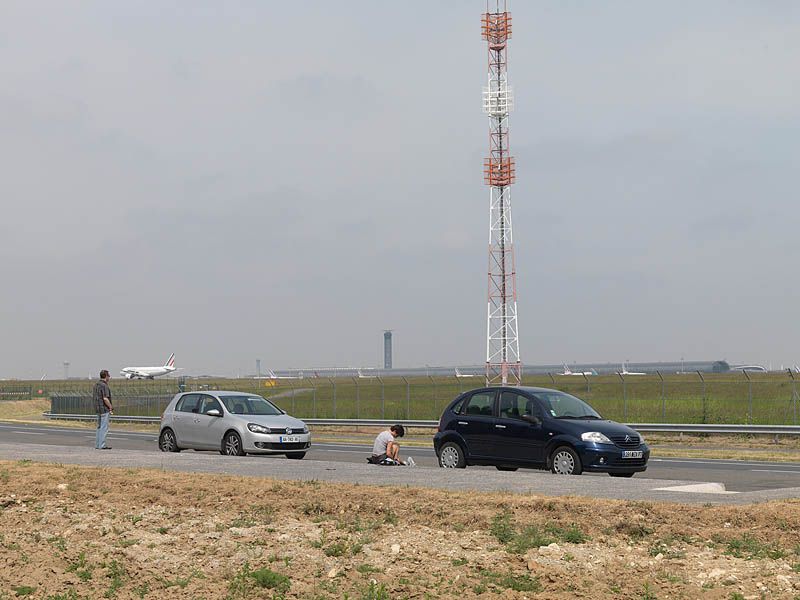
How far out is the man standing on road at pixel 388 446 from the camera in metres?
20.1

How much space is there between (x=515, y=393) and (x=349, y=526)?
357 inches

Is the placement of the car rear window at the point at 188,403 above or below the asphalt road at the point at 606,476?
above

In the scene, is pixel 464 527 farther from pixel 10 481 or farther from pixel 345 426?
pixel 345 426

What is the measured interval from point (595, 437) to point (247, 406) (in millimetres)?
8538

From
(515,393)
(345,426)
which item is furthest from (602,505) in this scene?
(345,426)

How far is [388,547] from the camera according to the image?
10562 millimetres

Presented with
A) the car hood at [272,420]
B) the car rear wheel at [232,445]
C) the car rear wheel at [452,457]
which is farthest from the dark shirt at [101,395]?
the car rear wheel at [452,457]

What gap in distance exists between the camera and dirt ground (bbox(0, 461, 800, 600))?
920 centimetres

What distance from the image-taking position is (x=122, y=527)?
12.3m

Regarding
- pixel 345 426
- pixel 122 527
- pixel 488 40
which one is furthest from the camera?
pixel 488 40

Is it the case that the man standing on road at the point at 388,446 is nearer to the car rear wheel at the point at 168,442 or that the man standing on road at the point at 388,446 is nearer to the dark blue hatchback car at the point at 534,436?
the dark blue hatchback car at the point at 534,436

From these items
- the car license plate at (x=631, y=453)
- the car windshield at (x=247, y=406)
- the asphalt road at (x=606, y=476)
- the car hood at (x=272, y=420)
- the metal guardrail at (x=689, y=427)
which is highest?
the car windshield at (x=247, y=406)

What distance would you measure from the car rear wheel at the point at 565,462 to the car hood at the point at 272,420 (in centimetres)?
654

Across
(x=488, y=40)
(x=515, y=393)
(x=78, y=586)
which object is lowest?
(x=78, y=586)
